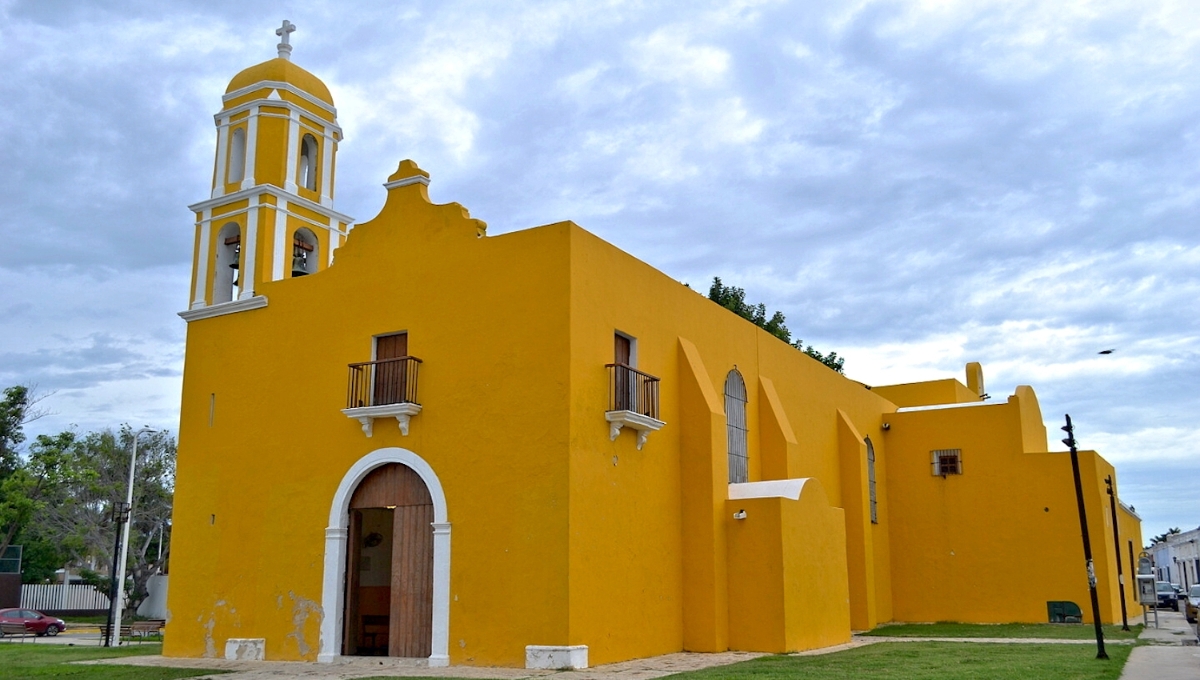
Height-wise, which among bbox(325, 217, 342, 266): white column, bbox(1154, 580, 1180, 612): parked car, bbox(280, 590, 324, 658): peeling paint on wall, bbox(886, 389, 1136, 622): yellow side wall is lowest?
bbox(1154, 580, 1180, 612): parked car

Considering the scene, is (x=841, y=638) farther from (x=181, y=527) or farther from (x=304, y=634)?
(x=181, y=527)

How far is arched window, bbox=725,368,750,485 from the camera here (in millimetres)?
20078

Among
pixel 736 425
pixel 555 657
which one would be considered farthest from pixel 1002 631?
pixel 555 657

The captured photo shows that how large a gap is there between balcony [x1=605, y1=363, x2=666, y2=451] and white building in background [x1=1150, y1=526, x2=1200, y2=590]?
5926cm

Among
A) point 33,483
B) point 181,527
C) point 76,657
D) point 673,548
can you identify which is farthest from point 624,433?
point 33,483

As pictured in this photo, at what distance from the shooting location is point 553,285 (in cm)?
1548

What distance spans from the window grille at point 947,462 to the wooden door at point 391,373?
55.3ft

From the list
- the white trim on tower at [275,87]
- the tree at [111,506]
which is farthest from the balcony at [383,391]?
the tree at [111,506]

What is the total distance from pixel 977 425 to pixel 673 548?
13313 millimetres

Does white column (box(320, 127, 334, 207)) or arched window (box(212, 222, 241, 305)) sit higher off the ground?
white column (box(320, 127, 334, 207))

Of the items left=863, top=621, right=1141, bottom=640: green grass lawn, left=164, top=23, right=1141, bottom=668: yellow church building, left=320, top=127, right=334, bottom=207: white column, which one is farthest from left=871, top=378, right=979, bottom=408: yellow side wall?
left=320, top=127, right=334, bottom=207: white column

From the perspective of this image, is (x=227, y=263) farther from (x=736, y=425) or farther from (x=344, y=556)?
(x=736, y=425)

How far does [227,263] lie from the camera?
798 inches

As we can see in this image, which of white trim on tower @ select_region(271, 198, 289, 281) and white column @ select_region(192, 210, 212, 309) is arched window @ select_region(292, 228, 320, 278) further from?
white column @ select_region(192, 210, 212, 309)
